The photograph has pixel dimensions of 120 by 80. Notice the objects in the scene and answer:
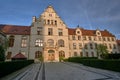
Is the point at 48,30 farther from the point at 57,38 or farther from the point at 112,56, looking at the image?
the point at 112,56

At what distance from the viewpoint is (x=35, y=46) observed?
116 ft

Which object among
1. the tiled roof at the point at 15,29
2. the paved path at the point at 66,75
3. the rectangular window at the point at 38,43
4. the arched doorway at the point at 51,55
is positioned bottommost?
the paved path at the point at 66,75

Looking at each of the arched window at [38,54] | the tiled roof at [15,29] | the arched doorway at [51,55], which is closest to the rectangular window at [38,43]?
the arched window at [38,54]

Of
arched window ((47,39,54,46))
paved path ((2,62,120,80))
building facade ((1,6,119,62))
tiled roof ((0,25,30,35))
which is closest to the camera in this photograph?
paved path ((2,62,120,80))

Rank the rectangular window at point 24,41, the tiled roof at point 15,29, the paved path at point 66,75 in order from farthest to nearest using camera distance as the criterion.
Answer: the tiled roof at point 15,29, the rectangular window at point 24,41, the paved path at point 66,75

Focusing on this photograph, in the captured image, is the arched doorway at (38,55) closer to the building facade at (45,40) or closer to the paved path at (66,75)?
the building facade at (45,40)

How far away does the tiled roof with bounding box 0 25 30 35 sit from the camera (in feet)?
117

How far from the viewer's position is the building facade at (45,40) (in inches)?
1369

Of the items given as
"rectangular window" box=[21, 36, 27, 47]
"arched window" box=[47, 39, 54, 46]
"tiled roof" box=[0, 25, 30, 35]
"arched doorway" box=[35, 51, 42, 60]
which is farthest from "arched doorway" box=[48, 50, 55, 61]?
"tiled roof" box=[0, 25, 30, 35]

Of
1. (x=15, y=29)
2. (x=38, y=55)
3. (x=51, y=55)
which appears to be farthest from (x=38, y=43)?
(x=15, y=29)

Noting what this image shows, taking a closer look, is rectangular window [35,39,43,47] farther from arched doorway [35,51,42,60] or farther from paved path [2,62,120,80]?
paved path [2,62,120,80]

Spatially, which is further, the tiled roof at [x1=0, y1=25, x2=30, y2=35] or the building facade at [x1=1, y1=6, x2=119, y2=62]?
the tiled roof at [x1=0, y1=25, x2=30, y2=35]

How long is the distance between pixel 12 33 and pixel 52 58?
15.4 m

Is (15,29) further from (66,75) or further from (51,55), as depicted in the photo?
(66,75)
